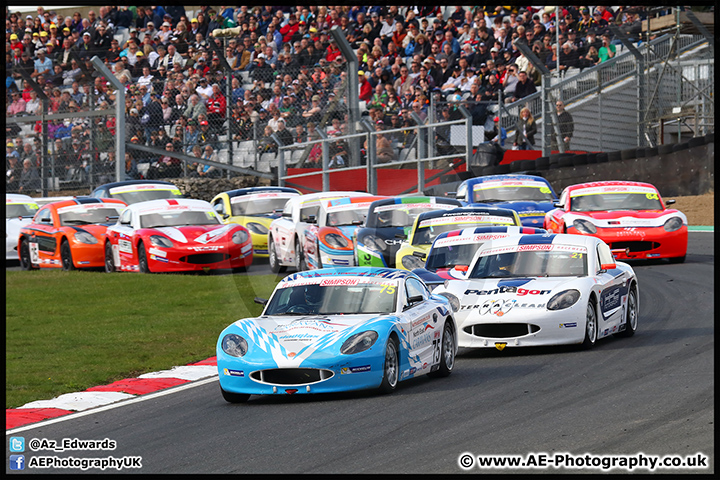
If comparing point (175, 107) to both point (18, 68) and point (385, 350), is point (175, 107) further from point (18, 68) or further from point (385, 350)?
point (385, 350)

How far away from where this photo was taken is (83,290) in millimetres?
17250

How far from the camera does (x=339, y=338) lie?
29.0 feet

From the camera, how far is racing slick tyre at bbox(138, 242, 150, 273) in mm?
19062

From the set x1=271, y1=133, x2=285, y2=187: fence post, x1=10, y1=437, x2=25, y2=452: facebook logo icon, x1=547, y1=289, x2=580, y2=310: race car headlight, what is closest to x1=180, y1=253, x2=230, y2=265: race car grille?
x1=271, y1=133, x2=285, y2=187: fence post

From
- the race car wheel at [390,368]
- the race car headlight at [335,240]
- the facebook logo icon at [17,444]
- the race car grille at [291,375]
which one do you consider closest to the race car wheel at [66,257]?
the race car headlight at [335,240]

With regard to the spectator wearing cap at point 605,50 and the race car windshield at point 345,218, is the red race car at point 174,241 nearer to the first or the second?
the race car windshield at point 345,218

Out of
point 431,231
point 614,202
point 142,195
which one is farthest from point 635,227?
point 142,195

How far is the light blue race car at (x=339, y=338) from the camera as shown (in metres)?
8.73

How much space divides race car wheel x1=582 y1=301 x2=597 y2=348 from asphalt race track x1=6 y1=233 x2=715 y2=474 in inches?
4.0

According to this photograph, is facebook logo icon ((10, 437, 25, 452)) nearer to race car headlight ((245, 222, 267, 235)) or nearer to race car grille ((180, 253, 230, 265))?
race car grille ((180, 253, 230, 265))

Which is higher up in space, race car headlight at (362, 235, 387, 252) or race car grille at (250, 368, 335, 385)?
race car headlight at (362, 235, 387, 252)

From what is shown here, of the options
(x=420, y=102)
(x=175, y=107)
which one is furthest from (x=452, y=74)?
(x=175, y=107)

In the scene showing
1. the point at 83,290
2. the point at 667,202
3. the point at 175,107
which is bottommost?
the point at 83,290
